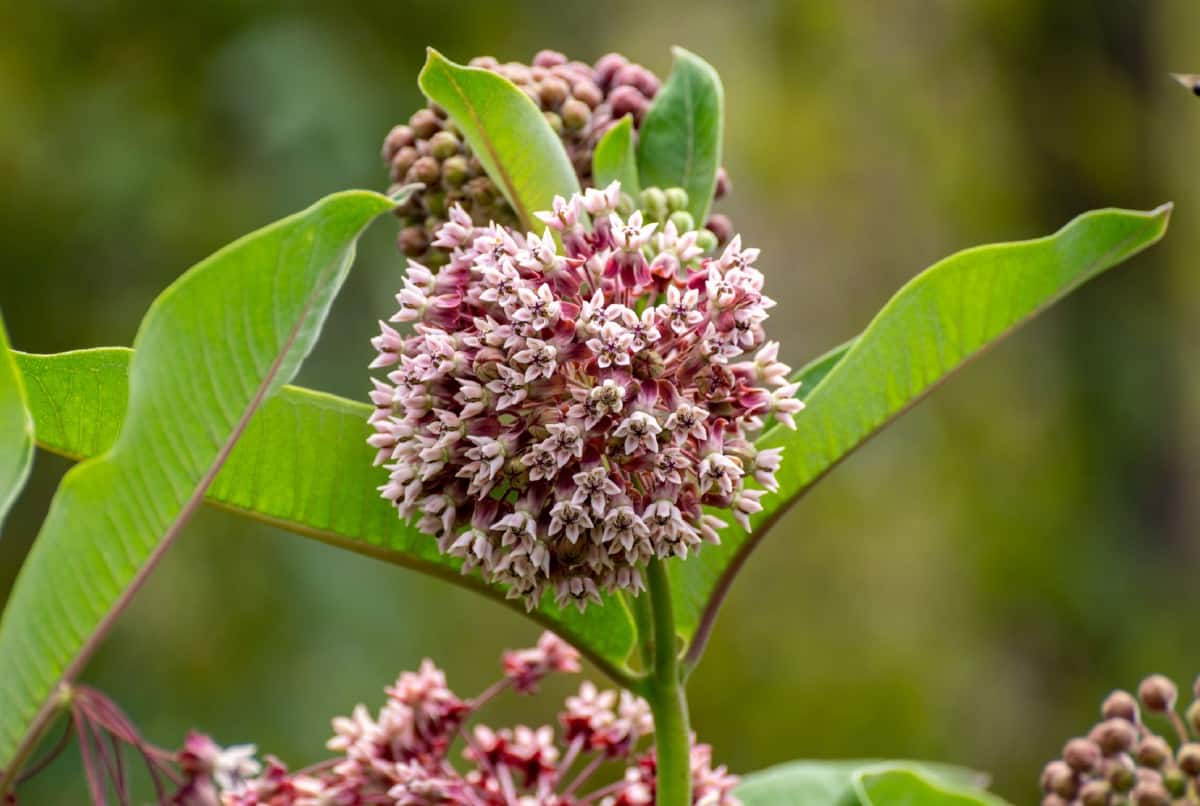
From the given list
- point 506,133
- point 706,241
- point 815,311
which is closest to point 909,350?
point 706,241

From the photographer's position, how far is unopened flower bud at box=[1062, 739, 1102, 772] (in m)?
0.97

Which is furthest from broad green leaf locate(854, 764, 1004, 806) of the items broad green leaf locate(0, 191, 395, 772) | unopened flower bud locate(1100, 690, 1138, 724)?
broad green leaf locate(0, 191, 395, 772)

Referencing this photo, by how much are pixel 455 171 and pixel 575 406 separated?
26 centimetres

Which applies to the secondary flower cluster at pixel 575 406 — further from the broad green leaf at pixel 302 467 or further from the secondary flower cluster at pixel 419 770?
the secondary flower cluster at pixel 419 770

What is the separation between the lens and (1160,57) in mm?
4160

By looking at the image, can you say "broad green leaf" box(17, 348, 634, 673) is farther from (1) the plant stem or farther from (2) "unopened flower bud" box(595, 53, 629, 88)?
(2) "unopened flower bud" box(595, 53, 629, 88)

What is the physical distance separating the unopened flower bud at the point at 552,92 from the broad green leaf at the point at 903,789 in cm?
46

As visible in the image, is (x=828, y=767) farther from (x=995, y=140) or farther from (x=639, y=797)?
(x=995, y=140)

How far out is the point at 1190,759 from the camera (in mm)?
940

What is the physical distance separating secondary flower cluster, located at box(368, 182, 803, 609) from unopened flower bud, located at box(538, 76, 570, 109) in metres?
0.20

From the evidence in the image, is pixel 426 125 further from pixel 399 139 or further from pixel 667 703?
pixel 667 703

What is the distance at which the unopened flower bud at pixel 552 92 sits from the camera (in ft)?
3.07

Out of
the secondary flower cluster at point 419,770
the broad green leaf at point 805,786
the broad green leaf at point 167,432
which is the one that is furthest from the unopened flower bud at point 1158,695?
the broad green leaf at point 167,432

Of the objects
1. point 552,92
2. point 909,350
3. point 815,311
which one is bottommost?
point 815,311
